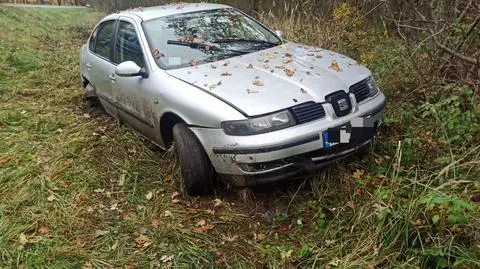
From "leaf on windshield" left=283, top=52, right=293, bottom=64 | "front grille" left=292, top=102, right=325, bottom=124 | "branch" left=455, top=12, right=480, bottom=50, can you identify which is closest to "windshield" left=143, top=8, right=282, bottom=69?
"leaf on windshield" left=283, top=52, right=293, bottom=64

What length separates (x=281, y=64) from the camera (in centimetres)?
428

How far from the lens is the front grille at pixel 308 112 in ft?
11.7

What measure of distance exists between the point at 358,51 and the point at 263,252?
15.4 ft

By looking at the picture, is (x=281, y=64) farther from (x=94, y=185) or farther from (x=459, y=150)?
(x=94, y=185)

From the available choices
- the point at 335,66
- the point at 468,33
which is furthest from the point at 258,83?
the point at 468,33

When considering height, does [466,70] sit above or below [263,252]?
above

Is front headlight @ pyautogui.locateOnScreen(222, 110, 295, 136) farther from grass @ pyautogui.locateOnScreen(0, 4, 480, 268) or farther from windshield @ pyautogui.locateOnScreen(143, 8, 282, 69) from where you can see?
windshield @ pyautogui.locateOnScreen(143, 8, 282, 69)

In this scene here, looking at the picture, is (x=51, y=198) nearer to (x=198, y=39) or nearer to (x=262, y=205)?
(x=262, y=205)

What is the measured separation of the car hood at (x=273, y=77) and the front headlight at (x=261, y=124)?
54mm

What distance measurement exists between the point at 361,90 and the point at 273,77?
2.53 feet

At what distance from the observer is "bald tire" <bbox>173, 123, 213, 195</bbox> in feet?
12.8

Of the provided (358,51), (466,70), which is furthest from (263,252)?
(358,51)

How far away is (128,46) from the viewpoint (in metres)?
5.00

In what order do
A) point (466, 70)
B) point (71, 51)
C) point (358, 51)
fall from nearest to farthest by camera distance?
1. point (466, 70)
2. point (358, 51)
3. point (71, 51)
